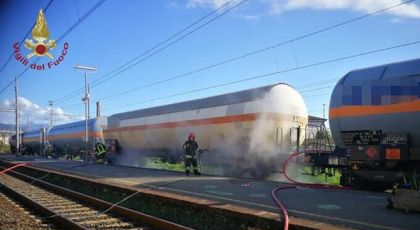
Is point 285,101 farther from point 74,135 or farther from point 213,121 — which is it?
point 74,135

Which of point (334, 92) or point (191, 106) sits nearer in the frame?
point (334, 92)

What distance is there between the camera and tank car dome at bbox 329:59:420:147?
463 inches

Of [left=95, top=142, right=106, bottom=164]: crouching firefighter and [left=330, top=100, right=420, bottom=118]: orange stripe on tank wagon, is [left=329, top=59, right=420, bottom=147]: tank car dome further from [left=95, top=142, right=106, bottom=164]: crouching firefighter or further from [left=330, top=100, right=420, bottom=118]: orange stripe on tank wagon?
[left=95, top=142, right=106, bottom=164]: crouching firefighter

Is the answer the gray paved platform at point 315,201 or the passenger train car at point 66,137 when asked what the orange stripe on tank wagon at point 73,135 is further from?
the gray paved platform at point 315,201

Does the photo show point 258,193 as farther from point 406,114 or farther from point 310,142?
point 310,142

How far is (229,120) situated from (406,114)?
27.0 feet

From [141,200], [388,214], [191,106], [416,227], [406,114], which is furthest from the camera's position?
[191,106]

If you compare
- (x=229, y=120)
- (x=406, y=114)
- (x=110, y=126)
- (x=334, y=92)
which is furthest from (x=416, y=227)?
(x=110, y=126)

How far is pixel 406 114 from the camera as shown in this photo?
11828 millimetres

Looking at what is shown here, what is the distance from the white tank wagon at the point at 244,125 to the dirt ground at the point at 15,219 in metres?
9.11

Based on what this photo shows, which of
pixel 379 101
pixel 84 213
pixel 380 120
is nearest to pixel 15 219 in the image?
pixel 84 213

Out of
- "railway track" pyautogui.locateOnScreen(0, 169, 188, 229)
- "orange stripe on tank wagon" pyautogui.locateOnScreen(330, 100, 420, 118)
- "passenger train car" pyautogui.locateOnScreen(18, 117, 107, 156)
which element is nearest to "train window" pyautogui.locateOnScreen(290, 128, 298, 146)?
"orange stripe on tank wagon" pyautogui.locateOnScreen(330, 100, 420, 118)

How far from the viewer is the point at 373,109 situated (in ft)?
41.3

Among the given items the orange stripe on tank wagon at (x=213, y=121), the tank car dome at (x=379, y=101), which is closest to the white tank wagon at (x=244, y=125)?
the orange stripe on tank wagon at (x=213, y=121)
